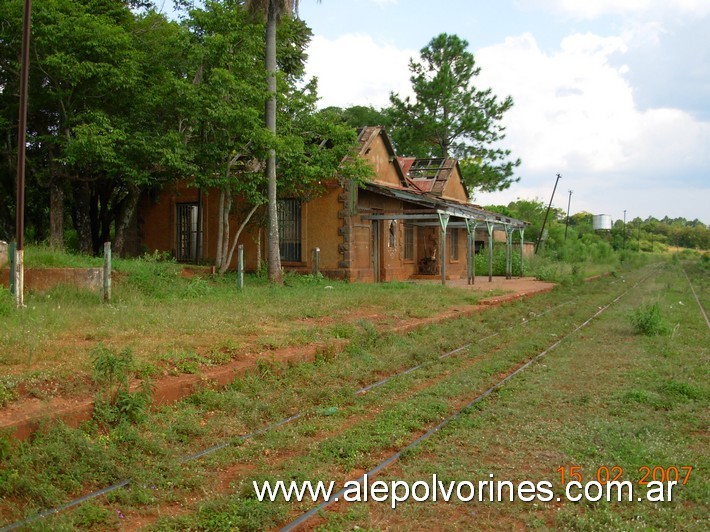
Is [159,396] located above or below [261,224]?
below

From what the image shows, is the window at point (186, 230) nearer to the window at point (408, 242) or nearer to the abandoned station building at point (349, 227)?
the abandoned station building at point (349, 227)

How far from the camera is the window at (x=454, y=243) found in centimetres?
3106

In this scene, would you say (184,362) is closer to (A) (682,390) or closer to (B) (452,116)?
(A) (682,390)

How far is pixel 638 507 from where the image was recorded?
4.36 meters

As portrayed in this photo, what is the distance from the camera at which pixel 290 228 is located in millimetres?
22562

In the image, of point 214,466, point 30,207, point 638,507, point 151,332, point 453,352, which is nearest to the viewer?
point 638,507

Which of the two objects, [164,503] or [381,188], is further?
[381,188]

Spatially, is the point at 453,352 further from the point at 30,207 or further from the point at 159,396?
the point at 30,207

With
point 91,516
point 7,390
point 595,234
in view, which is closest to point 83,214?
point 7,390

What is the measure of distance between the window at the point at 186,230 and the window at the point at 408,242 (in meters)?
8.41

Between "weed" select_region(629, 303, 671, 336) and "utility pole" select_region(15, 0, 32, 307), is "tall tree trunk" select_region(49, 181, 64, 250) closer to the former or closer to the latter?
"utility pole" select_region(15, 0, 32, 307)

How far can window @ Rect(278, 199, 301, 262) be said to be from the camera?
73.8 ft

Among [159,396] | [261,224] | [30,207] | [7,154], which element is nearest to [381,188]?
[261,224]

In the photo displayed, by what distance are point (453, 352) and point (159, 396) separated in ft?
18.0
